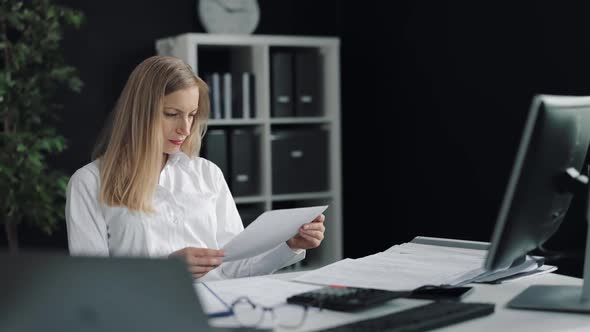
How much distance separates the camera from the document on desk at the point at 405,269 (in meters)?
1.85

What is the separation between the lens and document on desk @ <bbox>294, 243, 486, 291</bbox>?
185 cm

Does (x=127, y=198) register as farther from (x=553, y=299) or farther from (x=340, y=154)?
(x=340, y=154)

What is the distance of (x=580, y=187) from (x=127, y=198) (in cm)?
119

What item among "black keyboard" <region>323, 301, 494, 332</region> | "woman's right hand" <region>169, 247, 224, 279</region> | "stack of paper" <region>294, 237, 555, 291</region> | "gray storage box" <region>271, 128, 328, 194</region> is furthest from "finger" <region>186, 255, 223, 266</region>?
"gray storage box" <region>271, 128, 328, 194</region>

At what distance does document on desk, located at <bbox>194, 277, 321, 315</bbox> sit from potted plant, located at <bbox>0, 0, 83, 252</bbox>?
Answer: 219cm

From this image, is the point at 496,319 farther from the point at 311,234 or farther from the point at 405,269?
the point at 311,234

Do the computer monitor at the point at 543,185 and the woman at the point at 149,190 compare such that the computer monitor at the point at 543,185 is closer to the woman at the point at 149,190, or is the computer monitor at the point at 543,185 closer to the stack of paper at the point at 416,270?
the stack of paper at the point at 416,270

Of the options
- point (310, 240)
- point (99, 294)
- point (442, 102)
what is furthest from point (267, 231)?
point (442, 102)

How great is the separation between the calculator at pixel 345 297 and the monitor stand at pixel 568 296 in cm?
24

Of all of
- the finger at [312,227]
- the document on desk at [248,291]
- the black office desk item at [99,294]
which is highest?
the black office desk item at [99,294]

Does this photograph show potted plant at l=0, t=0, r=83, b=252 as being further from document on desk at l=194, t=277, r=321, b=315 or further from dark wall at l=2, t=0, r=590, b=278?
document on desk at l=194, t=277, r=321, b=315

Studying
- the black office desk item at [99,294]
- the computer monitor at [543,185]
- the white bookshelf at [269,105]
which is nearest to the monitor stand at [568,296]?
the computer monitor at [543,185]

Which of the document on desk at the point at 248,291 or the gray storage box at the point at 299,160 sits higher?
the document on desk at the point at 248,291

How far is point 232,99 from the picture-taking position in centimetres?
446
